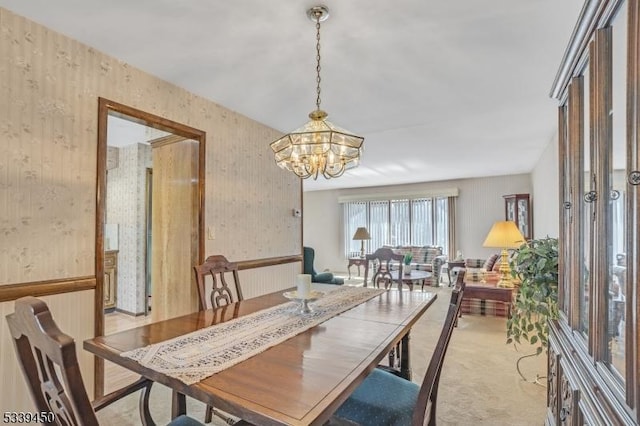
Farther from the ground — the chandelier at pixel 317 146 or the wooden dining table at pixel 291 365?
the chandelier at pixel 317 146

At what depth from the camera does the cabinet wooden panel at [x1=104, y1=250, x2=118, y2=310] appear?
185 inches

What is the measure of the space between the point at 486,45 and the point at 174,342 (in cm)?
247

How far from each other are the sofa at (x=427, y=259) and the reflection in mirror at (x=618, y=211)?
19.3 feet

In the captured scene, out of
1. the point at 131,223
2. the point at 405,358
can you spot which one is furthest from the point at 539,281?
the point at 131,223

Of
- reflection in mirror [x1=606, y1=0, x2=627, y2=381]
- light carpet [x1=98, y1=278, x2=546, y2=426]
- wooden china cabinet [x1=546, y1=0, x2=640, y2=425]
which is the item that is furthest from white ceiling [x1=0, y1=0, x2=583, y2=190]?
light carpet [x1=98, y1=278, x2=546, y2=426]

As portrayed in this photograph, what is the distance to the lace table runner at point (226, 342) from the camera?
117 centimetres

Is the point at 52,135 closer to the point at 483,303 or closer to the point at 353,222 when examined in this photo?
the point at 483,303

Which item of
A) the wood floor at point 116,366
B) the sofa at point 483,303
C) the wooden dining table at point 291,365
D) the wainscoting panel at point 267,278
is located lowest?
the wood floor at point 116,366

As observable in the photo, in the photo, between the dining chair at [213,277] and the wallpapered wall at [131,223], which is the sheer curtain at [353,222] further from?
the dining chair at [213,277]

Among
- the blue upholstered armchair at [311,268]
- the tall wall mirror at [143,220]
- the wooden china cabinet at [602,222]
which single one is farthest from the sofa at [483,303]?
the tall wall mirror at [143,220]

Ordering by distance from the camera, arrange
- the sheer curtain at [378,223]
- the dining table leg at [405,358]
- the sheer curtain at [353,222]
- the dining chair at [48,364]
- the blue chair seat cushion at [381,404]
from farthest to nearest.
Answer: the sheer curtain at [353,222], the sheer curtain at [378,223], the dining table leg at [405,358], the blue chair seat cushion at [381,404], the dining chair at [48,364]

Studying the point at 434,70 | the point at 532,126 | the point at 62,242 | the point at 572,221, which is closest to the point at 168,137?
the point at 62,242

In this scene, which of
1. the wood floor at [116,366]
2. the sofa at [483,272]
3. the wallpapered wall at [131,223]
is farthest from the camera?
the sofa at [483,272]

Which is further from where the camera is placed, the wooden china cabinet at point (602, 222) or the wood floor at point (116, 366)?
the wood floor at point (116, 366)
